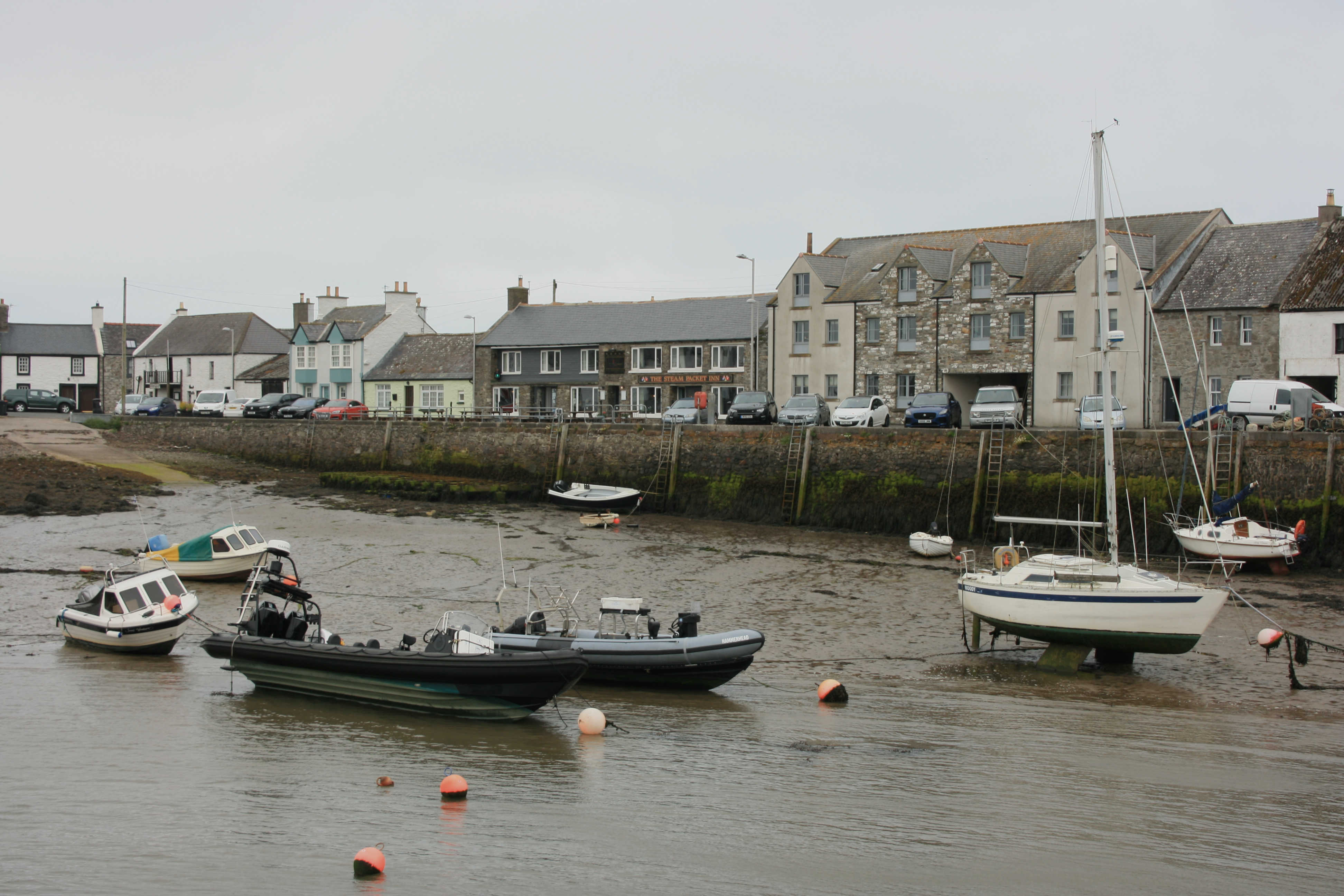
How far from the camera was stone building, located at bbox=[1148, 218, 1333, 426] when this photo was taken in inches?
1495

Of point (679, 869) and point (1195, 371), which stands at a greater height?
point (1195, 371)

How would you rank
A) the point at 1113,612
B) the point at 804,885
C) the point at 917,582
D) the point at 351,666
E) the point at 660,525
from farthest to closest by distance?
the point at 660,525 → the point at 917,582 → the point at 1113,612 → the point at 351,666 → the point at 804,885

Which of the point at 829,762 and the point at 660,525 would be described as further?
the point at 660,525

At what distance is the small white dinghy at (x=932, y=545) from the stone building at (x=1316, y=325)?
16520mm

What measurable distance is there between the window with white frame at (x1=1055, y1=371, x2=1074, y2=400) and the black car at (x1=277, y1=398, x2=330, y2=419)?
32.7 m

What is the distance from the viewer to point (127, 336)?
7750 cm

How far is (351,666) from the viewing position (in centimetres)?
1479

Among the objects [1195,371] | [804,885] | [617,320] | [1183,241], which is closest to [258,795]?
[804,885]

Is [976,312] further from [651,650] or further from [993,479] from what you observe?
[651,650]

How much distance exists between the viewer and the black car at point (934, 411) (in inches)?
1403

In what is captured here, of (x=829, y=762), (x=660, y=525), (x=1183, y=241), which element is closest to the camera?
(x=829, y=762)

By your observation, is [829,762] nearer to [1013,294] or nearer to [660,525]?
[660,525]

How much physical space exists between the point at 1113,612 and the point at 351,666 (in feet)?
37.9

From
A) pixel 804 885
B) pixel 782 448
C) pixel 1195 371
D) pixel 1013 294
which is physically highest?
pixel 1013 294
